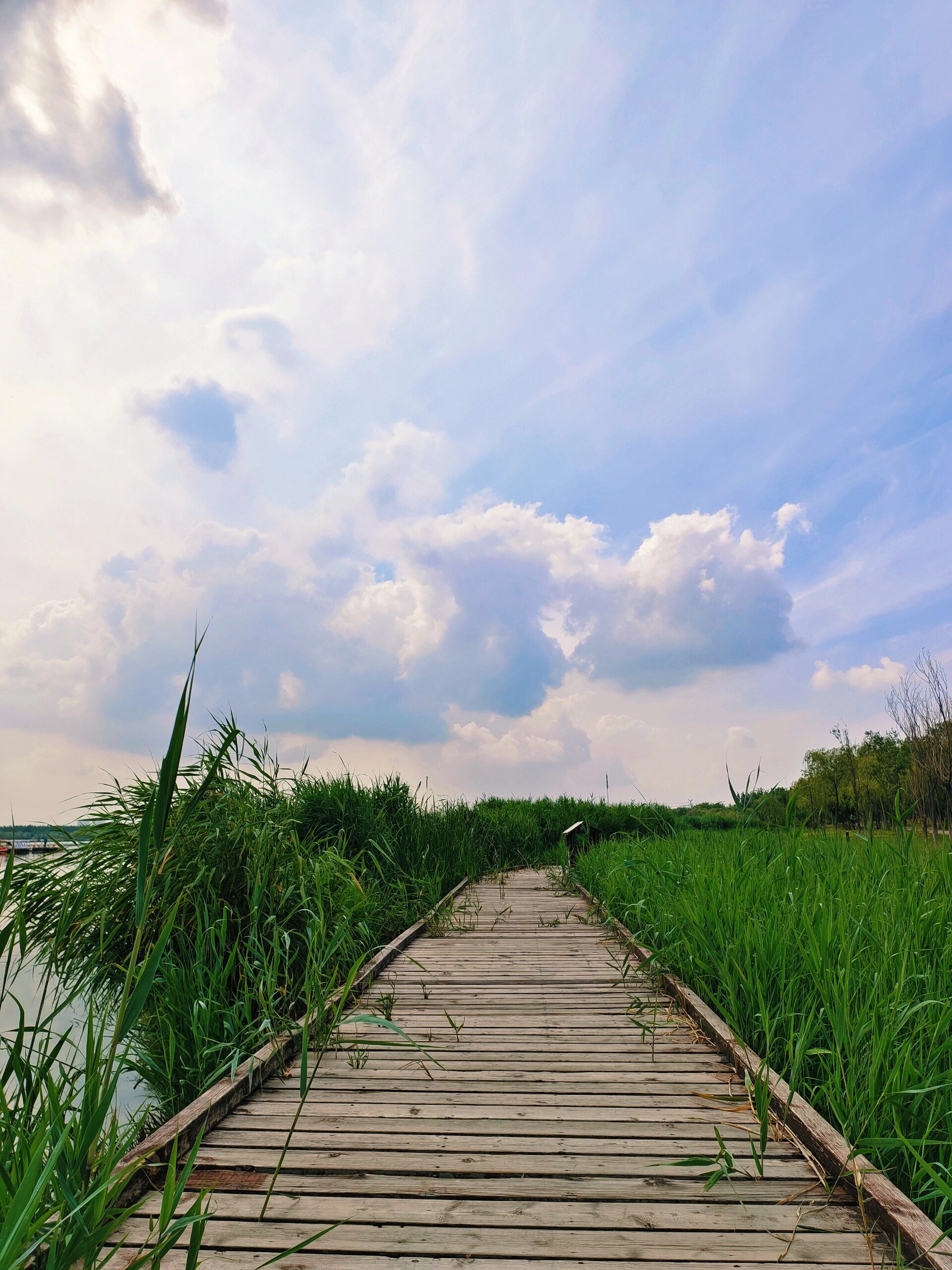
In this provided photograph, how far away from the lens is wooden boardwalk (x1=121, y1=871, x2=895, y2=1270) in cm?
195

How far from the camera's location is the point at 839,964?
10.4ft

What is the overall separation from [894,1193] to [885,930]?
58.2 inches

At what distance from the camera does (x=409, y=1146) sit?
96.7 inches

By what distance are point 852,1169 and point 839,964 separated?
110 cm

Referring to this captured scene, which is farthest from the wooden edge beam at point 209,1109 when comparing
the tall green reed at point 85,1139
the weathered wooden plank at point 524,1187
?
the weathered wooden plank at point 524,1187

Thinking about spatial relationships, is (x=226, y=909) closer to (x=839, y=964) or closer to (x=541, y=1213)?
(x=541, y=1213)

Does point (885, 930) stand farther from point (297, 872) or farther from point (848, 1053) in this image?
point (297, 872)

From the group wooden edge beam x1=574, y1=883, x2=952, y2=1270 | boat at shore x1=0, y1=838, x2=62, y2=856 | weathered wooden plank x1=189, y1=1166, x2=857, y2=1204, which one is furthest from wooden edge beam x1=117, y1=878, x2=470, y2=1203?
boat at shore x1=0, y1=838, x2=62, y2=856

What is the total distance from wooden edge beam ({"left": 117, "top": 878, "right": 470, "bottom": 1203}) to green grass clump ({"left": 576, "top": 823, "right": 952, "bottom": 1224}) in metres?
2.01

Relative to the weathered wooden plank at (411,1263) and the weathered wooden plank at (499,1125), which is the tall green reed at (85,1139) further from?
the weathered wooden plank at (499,1125)

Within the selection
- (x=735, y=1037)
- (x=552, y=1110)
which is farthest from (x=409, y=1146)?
(x=735, y=1037)

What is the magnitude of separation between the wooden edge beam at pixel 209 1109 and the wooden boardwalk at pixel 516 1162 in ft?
0.19

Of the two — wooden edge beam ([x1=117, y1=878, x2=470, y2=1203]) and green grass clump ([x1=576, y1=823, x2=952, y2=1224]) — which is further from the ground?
green grass clump ([x1=576, y1=823, x2=952, y2=1224])

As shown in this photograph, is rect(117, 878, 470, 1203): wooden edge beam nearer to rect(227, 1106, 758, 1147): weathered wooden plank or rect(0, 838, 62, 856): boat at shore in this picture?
rect(227, 1106, 758, 1147): weathered wooden plank
